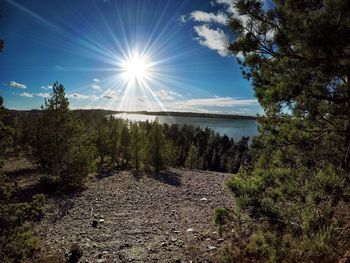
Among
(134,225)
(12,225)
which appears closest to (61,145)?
(134,225)

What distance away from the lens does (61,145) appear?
17125 millimetres

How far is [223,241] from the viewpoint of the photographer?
909 cm

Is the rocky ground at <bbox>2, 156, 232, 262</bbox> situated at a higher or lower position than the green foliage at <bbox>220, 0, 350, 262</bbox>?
lower

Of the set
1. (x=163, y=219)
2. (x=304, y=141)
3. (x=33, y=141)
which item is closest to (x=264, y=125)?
(x=304, y=141)

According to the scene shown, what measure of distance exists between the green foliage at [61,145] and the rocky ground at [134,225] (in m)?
1.78

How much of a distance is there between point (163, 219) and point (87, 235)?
4077 millimetres

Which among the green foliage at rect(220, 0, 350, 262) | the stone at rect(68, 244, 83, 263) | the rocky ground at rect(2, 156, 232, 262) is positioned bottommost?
the rocky ground at rect(2, 156, 232, 262)

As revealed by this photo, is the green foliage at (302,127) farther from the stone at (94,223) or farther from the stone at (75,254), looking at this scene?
the stone at (94,223)

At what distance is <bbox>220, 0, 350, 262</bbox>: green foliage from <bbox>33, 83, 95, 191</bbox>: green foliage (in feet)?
50.4

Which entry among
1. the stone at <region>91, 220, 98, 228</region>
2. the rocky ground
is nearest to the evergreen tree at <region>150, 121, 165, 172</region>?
the rocky ground

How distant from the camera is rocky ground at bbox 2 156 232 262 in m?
8.84

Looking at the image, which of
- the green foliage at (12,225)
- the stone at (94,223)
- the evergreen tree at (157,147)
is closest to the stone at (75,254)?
the green foliage at (12,225)

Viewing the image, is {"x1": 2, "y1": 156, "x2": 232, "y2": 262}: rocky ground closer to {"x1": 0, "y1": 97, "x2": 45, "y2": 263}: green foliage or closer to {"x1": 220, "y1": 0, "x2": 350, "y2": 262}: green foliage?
{"x1": 0, "y1": 97, "x2": 45, "y2": 263}: green foliage

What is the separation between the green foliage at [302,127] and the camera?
3.17m
